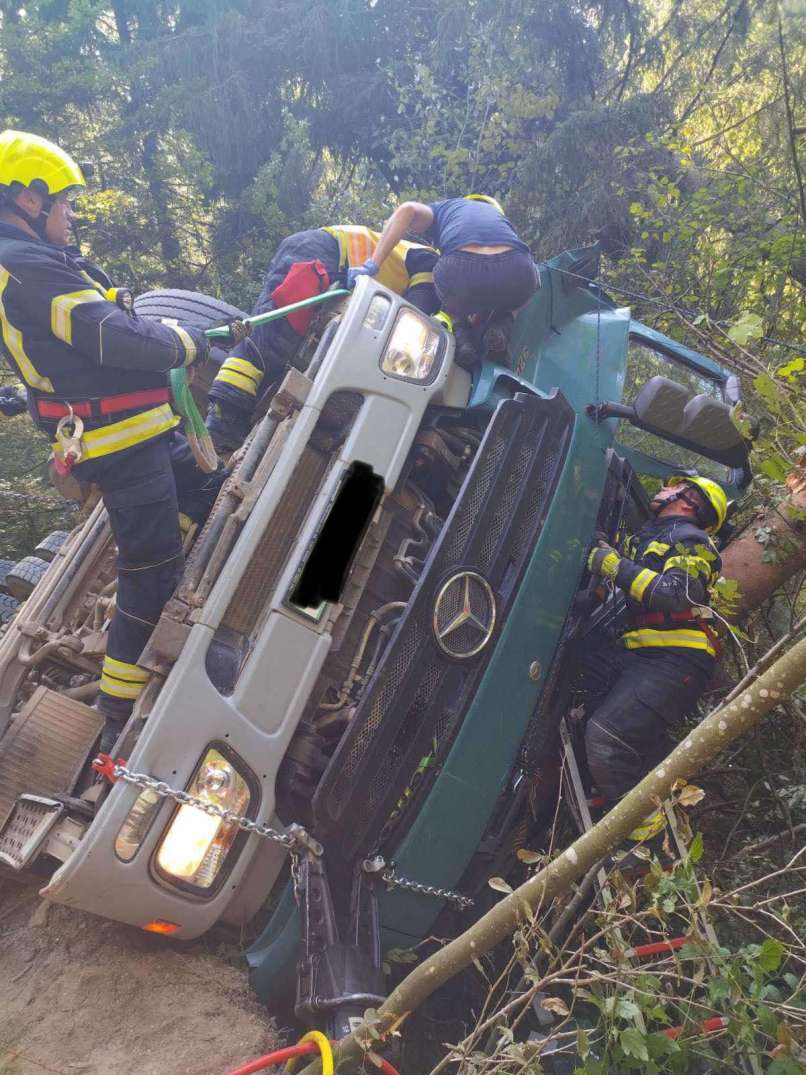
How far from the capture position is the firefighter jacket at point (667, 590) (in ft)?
10.3

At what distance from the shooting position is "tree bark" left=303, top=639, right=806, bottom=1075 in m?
1.59

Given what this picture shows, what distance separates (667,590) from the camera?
3150 mm

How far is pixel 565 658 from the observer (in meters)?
3.31

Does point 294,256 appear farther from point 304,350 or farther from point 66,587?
point 66,587

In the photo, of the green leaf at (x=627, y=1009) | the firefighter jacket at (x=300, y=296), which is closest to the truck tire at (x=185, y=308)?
the firefighter jacket at (x=300, y=296)

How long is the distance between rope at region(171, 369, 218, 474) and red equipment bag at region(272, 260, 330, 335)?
0.62m

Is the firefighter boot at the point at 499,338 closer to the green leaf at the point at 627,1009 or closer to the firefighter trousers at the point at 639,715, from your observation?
the firefighter trousers at the point at 639,715

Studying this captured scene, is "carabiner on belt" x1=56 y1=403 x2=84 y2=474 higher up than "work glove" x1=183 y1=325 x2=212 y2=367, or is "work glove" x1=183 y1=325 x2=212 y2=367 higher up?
"work glove" x1=183 y1=325 x2=212 y2=367

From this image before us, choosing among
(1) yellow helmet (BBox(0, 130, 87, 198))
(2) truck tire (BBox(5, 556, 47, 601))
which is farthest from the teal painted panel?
(2) truck tire (BBox(5, 556, 47, 601))

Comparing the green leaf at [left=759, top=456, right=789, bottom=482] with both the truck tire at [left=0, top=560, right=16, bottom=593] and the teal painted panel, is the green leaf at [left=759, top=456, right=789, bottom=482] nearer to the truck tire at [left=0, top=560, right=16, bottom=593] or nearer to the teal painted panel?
the teal painted panel

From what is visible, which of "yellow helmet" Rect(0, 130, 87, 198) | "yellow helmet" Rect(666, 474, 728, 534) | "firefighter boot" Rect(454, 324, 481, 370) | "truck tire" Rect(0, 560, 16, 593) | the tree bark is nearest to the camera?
the tree bark

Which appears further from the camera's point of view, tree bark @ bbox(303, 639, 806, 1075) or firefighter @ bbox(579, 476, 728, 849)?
firefighter @ bbox(579, 476, 728, 849)

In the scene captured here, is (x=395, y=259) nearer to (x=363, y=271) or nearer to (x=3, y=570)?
(x=363, y=271)

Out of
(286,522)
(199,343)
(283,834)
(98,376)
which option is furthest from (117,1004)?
(199,343)
